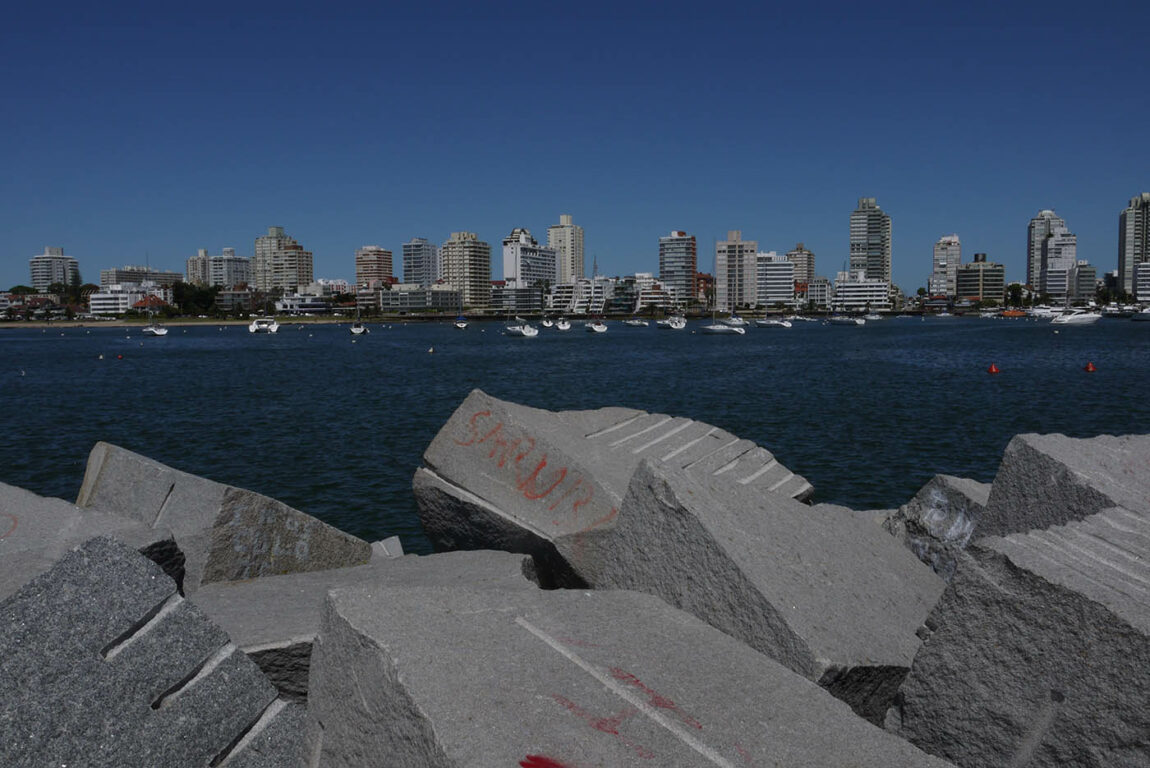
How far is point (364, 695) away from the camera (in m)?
3.14

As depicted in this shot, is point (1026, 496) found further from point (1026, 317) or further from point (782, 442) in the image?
point (1026, 317)

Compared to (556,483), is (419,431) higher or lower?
lower

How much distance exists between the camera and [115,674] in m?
3.12

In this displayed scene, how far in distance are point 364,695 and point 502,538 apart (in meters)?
3.37

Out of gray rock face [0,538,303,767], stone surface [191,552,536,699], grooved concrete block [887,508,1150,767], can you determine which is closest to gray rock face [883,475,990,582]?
grooved concrete block [887,508,1150,767]

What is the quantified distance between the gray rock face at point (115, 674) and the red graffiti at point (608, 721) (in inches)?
53.9

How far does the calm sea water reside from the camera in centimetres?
1834

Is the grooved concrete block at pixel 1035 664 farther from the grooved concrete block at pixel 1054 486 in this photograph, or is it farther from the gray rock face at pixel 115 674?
the gray rock face at pixel 115 674

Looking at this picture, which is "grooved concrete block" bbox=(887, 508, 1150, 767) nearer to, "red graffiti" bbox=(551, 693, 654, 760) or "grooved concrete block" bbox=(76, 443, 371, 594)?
"red graffiti" bbox=(551, 693, 654, 760)

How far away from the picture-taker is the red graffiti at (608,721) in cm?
276

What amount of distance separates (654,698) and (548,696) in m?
0.40

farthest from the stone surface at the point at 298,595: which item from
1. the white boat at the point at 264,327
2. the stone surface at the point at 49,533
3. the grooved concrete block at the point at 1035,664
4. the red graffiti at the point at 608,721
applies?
the white boat at the point at 264,327

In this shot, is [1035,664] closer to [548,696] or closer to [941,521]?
[548,696]

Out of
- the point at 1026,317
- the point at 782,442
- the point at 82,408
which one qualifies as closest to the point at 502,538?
the point at 782,442
